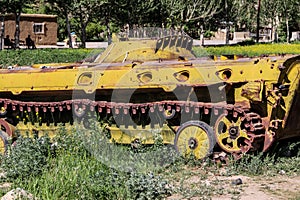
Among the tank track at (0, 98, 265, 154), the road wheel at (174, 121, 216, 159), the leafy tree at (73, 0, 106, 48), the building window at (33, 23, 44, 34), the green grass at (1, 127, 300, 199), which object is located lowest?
the green grass at (1, 127, 300, 199)

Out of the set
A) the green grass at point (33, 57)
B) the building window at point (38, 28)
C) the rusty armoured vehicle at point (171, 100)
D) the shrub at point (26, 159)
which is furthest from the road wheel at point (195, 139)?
the building window at point (38, 28)

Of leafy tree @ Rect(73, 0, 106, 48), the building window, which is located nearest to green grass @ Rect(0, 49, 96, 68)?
leafy tree @ Rect(73, 0, 106, 48)

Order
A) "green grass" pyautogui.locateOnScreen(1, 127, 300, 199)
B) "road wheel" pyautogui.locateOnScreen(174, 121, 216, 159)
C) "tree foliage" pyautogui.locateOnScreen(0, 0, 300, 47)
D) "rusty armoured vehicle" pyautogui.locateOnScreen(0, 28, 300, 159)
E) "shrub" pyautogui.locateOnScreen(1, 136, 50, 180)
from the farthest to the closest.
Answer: "tree foliage" pyautogui.locateOnScreen(0, 0, 300, 47) < "road wheel" pyautogui.locateOnScreen(174, 121, 216, 159) < "rusty armoured vehicle" pyautogui.locateOnScreen(0, 28, 300, 159) < "shrub" pyautogui.locateOnScreen(1, 136, 50, 180) < "green grass" pyautogui.locateOnScreen(1, 127, 300, 199)

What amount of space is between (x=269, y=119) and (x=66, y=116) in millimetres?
3434

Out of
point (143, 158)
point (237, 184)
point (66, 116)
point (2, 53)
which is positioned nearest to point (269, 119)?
point (237, 184)

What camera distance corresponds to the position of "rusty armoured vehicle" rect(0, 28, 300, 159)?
9344 millimetres

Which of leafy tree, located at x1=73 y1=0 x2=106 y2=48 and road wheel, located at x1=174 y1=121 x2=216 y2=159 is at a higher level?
leafy tree, located at x1=73 y1=0 x2=106 y2=48

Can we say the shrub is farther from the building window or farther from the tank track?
the building window

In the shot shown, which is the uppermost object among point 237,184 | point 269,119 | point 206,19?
point 206,19

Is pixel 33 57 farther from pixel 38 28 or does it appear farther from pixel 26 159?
pixel 38 28

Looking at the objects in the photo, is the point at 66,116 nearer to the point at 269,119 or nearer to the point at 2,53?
the point at 269,119

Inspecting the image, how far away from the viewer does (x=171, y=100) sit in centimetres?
1005

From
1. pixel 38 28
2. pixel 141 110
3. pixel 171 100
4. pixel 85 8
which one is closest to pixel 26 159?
pixel 141 110

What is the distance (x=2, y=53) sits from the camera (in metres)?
25.9
